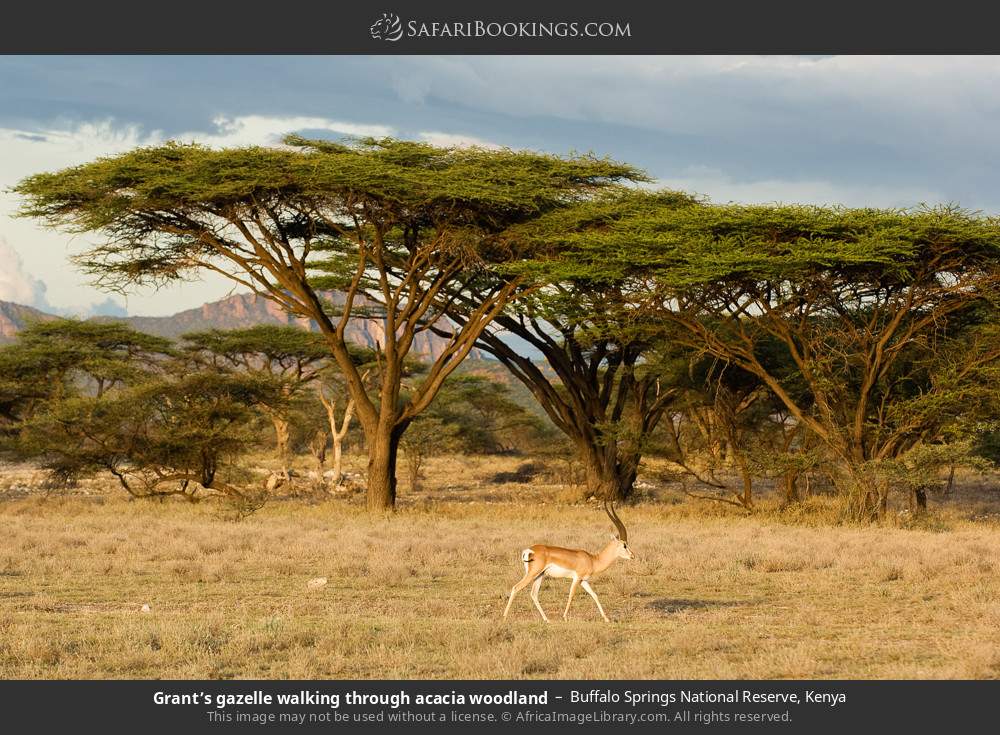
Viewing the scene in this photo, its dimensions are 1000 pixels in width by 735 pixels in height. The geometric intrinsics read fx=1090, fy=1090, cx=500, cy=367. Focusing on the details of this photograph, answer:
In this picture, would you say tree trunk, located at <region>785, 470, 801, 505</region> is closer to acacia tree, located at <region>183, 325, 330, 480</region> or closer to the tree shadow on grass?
the tree shadow on grass

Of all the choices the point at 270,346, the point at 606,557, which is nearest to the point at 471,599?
the point at 606,557

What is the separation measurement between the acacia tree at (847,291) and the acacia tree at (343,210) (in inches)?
103

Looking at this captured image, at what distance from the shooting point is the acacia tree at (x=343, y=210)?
21.8 metres

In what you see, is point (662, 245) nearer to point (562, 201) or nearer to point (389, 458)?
point (562, 201)

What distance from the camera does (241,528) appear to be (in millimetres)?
19516

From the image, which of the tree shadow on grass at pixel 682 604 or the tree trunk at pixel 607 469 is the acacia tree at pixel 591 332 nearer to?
the tree trunk at pixel 607 469

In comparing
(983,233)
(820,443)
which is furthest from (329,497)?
(983,233)

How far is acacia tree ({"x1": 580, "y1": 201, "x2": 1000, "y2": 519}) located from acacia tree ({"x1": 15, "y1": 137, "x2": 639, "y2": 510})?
2628mm

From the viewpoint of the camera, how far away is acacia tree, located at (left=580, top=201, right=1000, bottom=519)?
801 inches

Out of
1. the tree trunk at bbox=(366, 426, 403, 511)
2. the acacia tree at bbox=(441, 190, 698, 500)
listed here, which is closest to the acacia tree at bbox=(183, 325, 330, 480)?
the acacia tree at bbox=(441, 190, 698, 500)

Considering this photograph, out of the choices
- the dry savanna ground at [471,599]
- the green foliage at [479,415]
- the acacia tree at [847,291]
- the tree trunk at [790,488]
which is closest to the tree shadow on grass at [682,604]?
the dry savanna ground at [471,599]

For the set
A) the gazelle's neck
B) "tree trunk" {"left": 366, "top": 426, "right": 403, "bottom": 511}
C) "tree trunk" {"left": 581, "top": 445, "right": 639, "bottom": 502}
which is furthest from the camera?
"tree trunk" {"left": 581, "top": 445, "right": 639, "bottom": 502}

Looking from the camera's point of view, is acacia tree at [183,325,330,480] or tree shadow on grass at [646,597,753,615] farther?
acacia tree at [183,325,330,480]

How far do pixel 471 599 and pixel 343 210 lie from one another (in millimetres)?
12584
